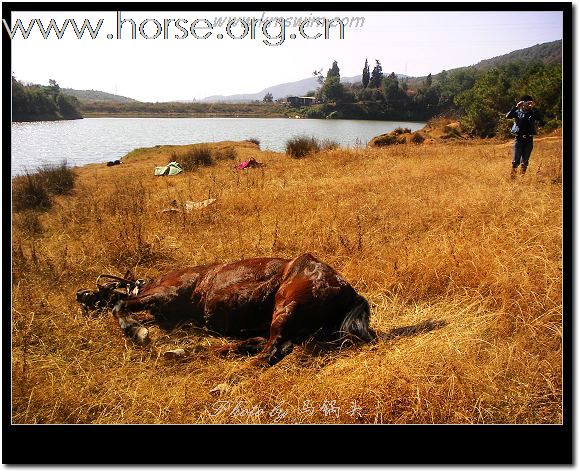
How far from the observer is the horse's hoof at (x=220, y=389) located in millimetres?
2581

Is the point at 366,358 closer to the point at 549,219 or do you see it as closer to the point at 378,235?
the point at 378,235

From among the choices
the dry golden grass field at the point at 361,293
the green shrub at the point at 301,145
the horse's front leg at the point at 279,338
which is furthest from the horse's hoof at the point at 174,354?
the green shrub at the point at 301,145

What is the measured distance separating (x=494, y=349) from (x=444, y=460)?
81 centimetres

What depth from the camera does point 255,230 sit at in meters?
5.49

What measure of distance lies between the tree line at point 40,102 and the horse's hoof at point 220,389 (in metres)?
2.26

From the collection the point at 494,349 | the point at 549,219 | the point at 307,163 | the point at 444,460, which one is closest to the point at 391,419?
the point at 444,460

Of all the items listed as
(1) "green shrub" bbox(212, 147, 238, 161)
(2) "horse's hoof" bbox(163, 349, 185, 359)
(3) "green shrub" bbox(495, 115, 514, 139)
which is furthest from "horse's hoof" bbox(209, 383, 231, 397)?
(3) "green shrub" bbox(495, 115, 514, 139)

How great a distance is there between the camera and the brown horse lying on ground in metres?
2.85

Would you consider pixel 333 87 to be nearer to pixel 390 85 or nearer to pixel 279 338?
pixel 390 85

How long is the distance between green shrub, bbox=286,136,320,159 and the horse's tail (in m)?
11.8

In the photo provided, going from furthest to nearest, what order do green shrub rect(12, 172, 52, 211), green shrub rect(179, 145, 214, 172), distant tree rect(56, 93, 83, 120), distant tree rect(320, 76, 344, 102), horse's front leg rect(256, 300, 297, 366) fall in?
green shrub rect(179, 145, 214, 172)
green shrub rect(12, 172, 52, 211)
distant tree rect(56, 93, 83, 120)
distant tree rect(320, 76, 344, 102)
horse's front leg rect(256, 300, 297, 366)

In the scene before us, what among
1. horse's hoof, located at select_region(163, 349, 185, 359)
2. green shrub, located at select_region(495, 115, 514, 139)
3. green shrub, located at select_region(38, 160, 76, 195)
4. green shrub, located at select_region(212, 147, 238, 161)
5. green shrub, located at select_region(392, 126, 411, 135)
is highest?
green shrub, located at select_region(392, 126, 411, 135)

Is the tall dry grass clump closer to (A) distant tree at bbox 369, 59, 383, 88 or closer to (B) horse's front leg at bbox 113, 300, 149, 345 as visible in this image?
(B) horse's front leg at bbox 113, 300, 149, 345

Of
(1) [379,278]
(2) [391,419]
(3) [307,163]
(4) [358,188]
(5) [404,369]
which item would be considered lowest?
(2) [391,419]
